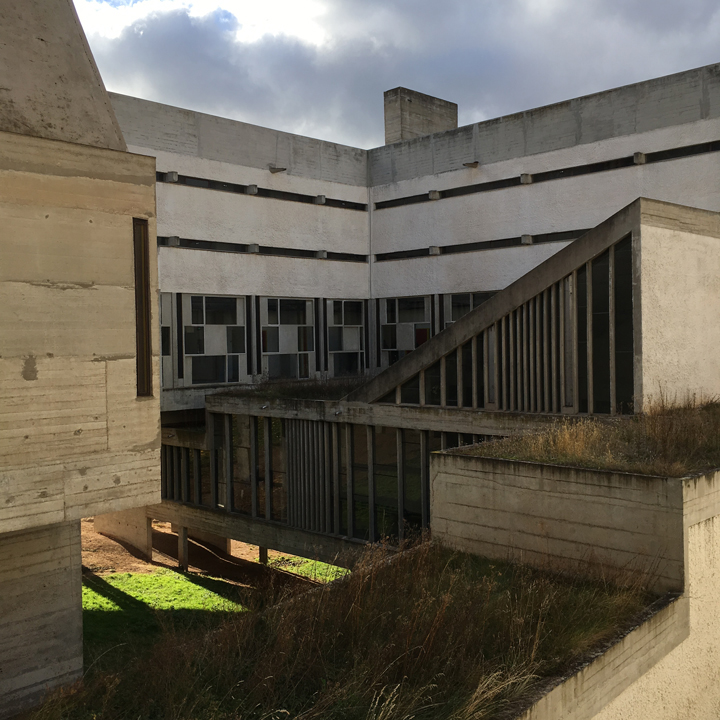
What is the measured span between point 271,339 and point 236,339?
54.8 inches

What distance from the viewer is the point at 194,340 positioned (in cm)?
2275

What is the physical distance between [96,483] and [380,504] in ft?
34.2

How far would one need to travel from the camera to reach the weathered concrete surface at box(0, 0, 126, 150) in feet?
28.9

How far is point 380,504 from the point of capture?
18375 mm

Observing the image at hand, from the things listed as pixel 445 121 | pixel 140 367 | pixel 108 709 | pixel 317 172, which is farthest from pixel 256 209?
pixel 108 709

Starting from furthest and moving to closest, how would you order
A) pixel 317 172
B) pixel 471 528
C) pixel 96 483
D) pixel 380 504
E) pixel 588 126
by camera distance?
pixel 317 172 → pixel 588 126 → pixel 380 504 → pixel 471 528 → pixel 96 483

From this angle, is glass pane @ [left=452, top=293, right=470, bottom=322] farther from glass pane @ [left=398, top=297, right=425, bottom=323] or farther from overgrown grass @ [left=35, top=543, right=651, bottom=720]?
overgrown grass @ [left=35, top=543, right=651, bottom=720]

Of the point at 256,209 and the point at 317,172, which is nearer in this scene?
the point at 256,209

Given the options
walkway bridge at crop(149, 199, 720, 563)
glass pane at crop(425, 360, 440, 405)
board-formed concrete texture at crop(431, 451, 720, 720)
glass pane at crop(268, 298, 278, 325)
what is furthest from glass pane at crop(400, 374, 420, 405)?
glass pane at crop(268, 298, 278, 325)

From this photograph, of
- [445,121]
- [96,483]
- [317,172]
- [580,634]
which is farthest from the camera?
[445,121]

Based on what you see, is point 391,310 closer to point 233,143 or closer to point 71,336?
point 233,143

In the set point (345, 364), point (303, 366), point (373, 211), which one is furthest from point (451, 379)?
point (373, 211)

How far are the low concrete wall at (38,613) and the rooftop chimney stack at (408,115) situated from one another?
21.7m

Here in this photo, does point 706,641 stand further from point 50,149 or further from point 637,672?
point 50,149
